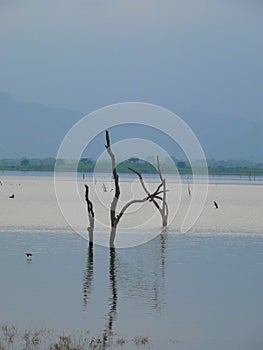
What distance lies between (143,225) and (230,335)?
39111 millimetres

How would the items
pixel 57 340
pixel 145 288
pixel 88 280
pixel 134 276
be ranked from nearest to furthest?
pixel 57 340 → pixel 145 288 → pixel 88 280 → pixel 134 276

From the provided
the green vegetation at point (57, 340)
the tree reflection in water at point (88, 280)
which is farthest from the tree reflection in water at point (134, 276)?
Result: the green vegetation at point (57, 340)

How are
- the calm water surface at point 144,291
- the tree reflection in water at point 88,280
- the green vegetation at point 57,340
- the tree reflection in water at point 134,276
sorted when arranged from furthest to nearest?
1. the tree reflection in water at point 88,280
2. the tree reflection in water at point 134,276
3. the calm water surface at point 144,291
4. the green vegetation at point 57,340

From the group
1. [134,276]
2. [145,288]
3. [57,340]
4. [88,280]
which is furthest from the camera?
[134,276]

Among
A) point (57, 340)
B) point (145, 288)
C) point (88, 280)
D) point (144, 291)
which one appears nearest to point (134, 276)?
point (88, 280)

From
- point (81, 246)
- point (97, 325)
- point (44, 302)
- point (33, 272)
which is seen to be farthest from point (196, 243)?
point (97, 325)

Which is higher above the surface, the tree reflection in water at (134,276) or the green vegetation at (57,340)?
the tree reflection in water at (134,276)

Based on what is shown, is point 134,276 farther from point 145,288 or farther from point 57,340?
point 57,340

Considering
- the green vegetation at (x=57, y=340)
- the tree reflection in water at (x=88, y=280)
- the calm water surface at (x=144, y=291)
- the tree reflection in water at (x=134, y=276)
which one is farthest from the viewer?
the tree reflection in water at (x=88, y=280)

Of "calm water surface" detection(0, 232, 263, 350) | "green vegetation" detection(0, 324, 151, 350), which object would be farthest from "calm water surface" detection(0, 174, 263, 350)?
"green vegetation" detection(0, 324, 151, 350)

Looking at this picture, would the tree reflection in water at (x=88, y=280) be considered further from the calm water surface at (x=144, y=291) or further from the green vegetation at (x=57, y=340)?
the green vegetation at (x=57, y=340)

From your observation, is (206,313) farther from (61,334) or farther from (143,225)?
(143,225)

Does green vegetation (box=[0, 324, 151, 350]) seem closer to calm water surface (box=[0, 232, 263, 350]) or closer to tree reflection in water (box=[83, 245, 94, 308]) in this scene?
calm water surface (box=[0, 232, 263, 350])

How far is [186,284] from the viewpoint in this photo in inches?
1334
